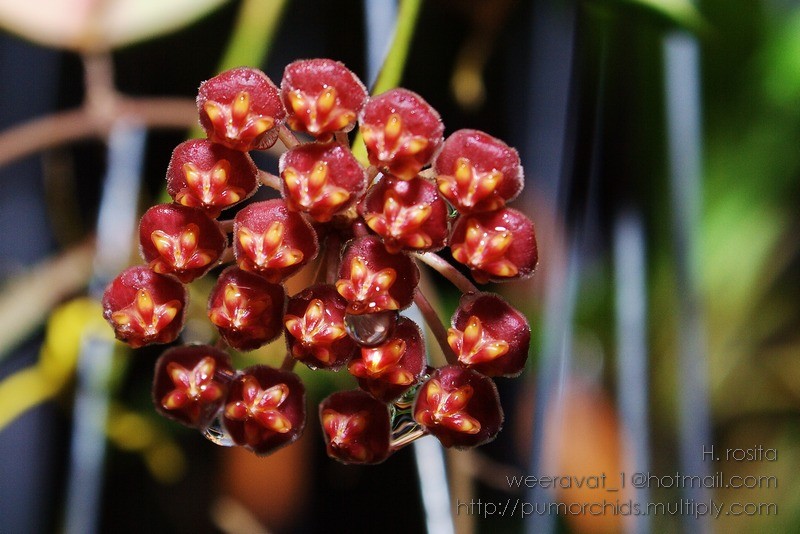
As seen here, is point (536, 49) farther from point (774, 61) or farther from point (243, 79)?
point (243, 79)

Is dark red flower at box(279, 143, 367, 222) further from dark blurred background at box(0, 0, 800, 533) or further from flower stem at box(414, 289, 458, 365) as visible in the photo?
dark blurred background at box(0, 0, 800, 533)

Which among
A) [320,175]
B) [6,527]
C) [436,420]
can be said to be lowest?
[6,527]

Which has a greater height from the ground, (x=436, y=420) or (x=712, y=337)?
(x=436, y=420)

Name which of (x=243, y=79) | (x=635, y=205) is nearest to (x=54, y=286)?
(x=243, y=79)

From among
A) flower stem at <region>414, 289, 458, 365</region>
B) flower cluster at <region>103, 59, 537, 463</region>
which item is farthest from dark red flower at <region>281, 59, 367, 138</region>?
flower stem at <region>414, 289, 458, 365</region>

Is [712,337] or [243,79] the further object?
[712,337]

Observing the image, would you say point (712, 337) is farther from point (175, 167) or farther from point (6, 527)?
point (6, 527)

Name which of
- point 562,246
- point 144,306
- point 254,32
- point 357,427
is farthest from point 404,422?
point 254,32
